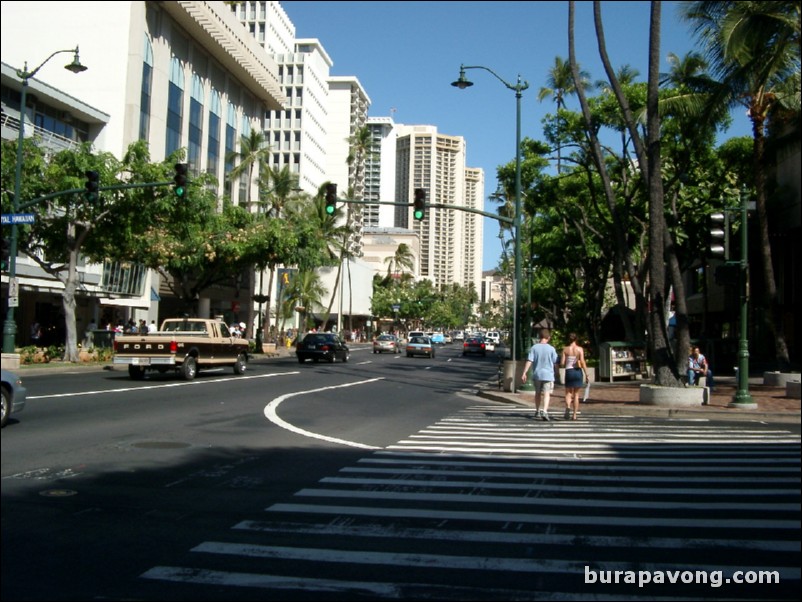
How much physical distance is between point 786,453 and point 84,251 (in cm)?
2895

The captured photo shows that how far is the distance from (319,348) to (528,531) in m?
34.9

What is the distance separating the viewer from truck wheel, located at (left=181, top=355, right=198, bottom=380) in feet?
81.0

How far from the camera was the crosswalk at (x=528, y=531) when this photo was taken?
5.50 meters

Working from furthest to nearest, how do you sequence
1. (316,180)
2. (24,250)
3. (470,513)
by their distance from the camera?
(316,180) → (24,250) → (470,513)

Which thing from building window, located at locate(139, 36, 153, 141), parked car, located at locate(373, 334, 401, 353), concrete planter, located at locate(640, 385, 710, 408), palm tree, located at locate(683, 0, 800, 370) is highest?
building window, located at locate(139, 36, 153, 141)

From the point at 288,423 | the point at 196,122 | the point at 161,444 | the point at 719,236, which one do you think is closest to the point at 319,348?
the point at 196,122

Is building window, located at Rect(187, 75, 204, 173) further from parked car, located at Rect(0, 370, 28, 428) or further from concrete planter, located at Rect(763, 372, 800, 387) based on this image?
parked car, located at Rect(0, 370, 28, 428)

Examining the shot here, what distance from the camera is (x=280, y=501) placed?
8047 millimetres

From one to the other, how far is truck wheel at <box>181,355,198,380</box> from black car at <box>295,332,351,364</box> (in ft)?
52.2

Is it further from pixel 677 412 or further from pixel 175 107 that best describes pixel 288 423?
pixel 175 107

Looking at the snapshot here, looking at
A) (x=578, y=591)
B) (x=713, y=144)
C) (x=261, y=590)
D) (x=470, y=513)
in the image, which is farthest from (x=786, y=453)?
(x=713, y=144)

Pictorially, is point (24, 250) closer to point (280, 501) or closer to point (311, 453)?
point (311, 453)

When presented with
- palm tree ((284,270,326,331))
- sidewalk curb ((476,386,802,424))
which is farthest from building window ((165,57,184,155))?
sidewalk curb ((476,386,802,424))

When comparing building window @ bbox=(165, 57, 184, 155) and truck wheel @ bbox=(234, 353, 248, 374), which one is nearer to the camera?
truck wheel @ bbox=(234, 353, 248, 374)
